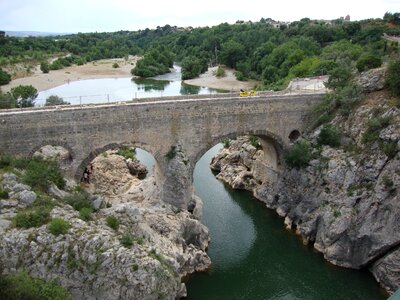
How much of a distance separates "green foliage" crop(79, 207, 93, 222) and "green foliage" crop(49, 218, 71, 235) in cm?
123

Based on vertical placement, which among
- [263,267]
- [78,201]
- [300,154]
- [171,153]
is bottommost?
[263,267]

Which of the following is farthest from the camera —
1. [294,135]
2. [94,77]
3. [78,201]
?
[94,77]

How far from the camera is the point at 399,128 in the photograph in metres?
23.8

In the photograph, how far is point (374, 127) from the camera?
24.9m

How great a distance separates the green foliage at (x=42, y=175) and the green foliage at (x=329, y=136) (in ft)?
51.2

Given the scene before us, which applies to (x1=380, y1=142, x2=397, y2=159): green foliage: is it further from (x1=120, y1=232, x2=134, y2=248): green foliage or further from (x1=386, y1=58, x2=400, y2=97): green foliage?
(x1=120, y1=232, x2=134, y2=248): green foliage

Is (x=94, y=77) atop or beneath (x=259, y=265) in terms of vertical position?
atop

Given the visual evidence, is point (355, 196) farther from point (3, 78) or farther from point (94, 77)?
point (94, 77)

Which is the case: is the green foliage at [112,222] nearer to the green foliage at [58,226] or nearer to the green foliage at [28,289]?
the green foliage at [58,226]

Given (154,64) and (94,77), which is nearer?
(94,77)

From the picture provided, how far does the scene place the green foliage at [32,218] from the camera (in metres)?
17.1

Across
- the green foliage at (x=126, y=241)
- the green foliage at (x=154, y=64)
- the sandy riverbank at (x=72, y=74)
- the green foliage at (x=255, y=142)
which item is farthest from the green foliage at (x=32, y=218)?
the green foliage at (x=154, y=64)

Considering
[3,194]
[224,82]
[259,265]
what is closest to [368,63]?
[259,265]

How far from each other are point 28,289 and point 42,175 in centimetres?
678
